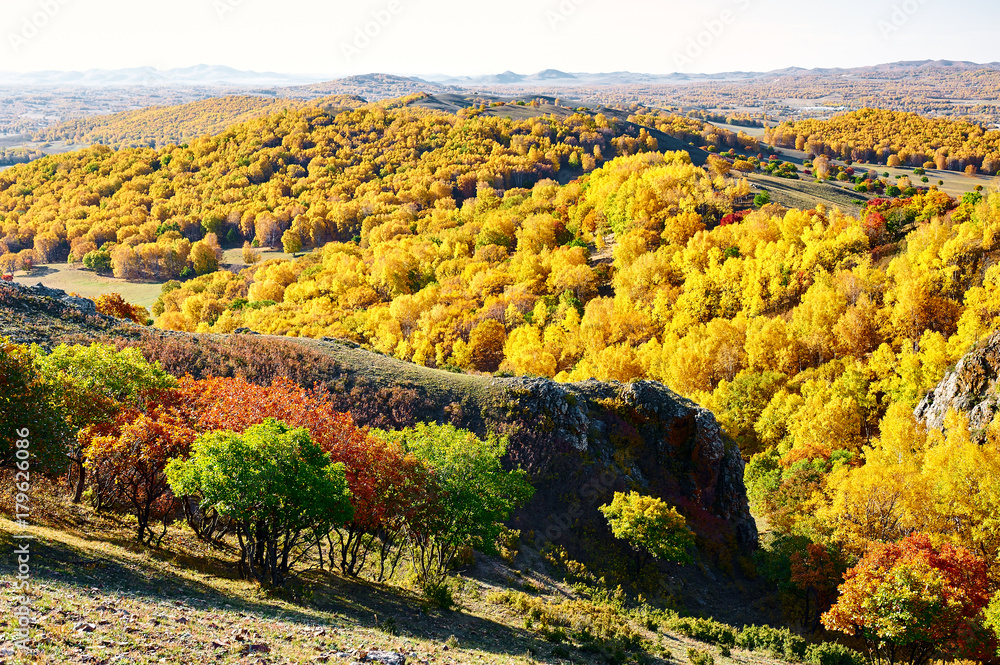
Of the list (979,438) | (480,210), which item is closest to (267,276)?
(480,210)

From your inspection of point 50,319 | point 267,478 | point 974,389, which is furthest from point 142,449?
point 974,389

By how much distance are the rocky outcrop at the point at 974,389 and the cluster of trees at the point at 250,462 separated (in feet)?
150

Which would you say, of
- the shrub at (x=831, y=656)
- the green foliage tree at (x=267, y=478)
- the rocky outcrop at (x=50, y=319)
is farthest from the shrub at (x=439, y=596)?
the rocky outcrop at (x=50, y=319)

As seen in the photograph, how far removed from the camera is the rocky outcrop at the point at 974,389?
173ft

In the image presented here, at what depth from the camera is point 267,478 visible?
2277cm

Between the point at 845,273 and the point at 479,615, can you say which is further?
the point at 845,273

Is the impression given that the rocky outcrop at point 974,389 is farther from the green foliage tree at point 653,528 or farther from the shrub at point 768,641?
the shrub at point 768,641

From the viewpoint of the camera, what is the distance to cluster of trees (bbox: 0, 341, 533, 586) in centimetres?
2333

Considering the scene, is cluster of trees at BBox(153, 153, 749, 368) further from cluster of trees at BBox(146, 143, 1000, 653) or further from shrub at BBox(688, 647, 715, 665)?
shrub at BBox(688, 647, 715, 665)

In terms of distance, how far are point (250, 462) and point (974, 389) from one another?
62036 millimetres

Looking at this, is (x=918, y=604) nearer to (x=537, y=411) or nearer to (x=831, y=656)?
(x=831, y=656)

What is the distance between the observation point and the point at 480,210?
189250mm

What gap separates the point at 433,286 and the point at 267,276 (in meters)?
50.6

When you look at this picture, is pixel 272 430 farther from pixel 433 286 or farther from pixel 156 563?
pixel 433 286
